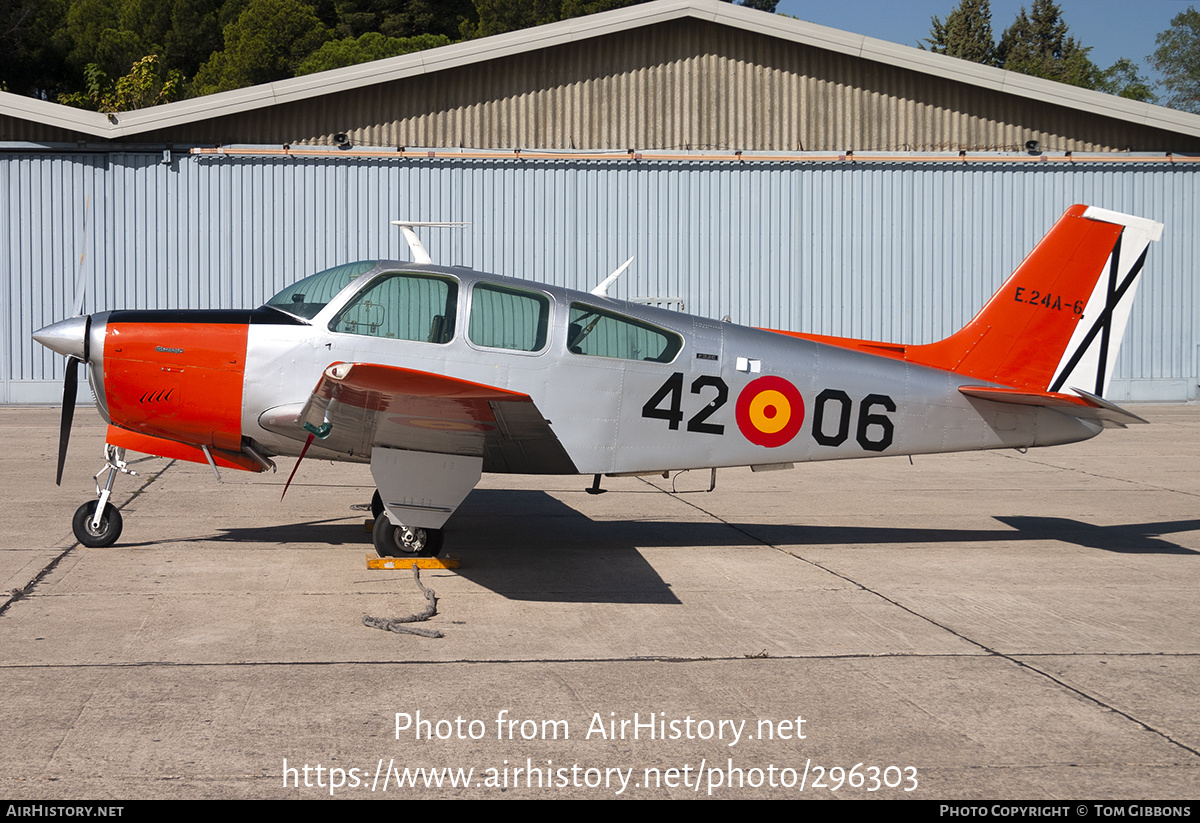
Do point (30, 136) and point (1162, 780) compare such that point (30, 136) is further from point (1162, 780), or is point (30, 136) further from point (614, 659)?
point (1162, 780)

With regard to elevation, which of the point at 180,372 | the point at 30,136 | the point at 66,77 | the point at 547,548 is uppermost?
the point at 66,77

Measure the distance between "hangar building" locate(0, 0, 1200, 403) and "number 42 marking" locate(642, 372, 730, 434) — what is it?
13660mm

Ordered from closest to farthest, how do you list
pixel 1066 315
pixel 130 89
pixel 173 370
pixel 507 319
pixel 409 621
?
pixel 409 621
pixel 173 370
pixel 507 319
pixel 1066 315
pixel 130 89

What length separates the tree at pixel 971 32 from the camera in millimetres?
79062

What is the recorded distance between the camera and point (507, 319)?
23.8 ft

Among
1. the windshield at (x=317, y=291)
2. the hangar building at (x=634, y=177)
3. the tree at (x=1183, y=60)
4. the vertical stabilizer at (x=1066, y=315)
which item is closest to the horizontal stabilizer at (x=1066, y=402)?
the vertical stabilizer at (x=1066, y=315)

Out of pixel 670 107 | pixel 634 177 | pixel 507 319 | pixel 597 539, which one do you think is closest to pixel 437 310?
pixel 507 319

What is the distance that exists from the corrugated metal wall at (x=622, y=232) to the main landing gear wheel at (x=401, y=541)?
14226 mm

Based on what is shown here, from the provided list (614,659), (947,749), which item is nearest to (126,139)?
(614,659)

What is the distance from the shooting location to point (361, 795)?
366cm

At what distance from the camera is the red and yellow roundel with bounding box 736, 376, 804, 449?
7.77 m

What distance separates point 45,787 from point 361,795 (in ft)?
3.57

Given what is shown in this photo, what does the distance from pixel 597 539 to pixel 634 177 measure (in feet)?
46.9

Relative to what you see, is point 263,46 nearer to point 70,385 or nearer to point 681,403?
point 70,385
